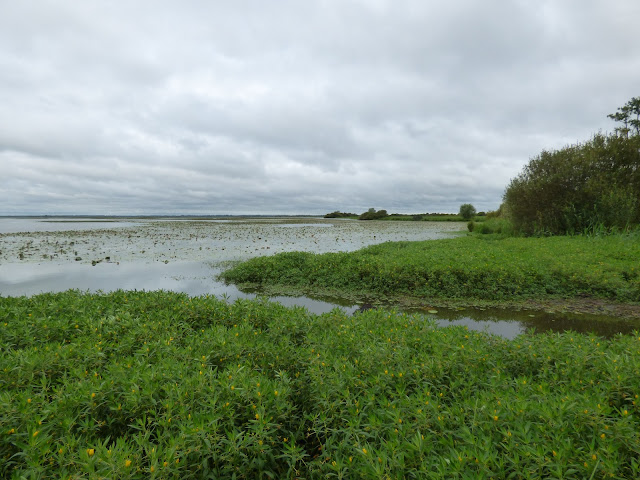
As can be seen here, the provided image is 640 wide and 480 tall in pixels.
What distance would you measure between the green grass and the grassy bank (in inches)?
216

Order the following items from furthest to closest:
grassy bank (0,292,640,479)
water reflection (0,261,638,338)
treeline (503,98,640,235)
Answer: treeline (503,98,640,235)
water reflection (0,261,638,338)
grassy bank (0,292,640,479)

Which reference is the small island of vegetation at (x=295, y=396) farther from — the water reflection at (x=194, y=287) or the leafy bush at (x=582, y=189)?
the leafy bush at (x=582, y=189)

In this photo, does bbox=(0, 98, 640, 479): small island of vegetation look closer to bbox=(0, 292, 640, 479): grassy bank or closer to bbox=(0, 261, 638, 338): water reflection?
bbox=(0, 292, 640, 479): grassy bank

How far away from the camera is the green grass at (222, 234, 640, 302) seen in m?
9.54

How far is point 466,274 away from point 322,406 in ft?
27.1

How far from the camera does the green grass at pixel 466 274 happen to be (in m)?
9.54

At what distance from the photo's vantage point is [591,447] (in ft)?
7.52

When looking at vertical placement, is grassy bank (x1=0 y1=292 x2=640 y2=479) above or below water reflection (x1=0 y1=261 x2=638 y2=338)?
above

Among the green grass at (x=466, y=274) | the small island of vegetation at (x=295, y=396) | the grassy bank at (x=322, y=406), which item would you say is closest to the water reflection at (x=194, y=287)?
the green grass at (x=466, y=274)

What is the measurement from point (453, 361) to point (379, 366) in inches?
33.8

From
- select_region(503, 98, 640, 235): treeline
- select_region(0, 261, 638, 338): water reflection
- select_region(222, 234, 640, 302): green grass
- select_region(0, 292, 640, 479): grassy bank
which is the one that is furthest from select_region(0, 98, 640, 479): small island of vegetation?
select_region(503, 98, 640, 235): treeline

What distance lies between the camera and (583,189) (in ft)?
66.2

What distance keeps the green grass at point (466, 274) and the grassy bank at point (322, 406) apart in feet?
18.0

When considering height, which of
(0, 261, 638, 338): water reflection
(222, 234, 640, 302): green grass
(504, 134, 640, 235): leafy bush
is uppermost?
(504, 134, 640, 235): leafy bush
